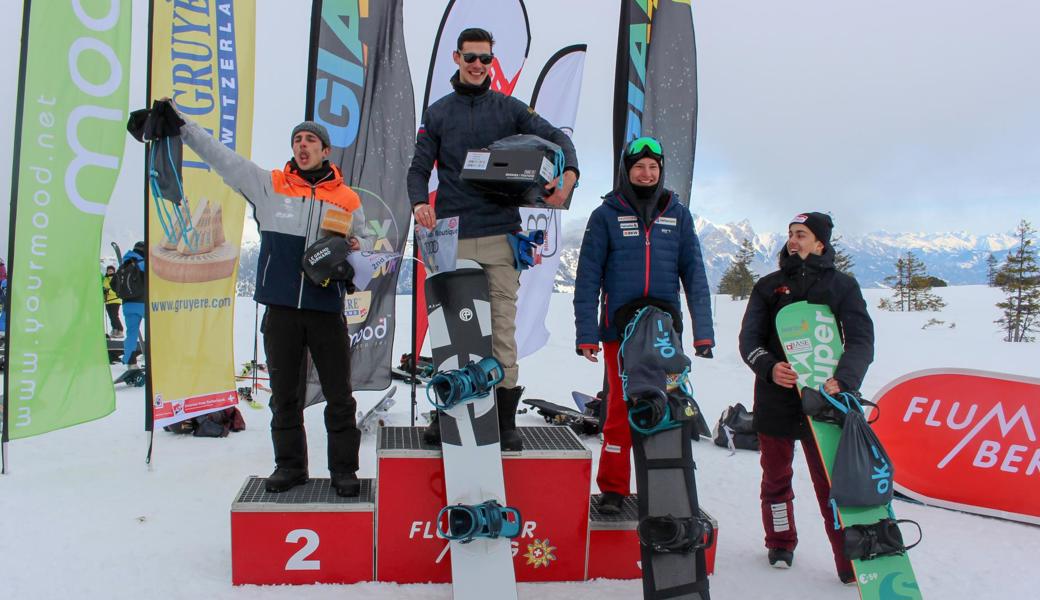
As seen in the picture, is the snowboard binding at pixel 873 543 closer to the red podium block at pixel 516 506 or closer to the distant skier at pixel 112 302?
the red podium block at pixel 516 506

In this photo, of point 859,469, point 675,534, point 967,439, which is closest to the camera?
point 675,534

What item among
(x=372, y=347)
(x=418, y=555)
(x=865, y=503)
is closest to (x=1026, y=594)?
(x=865, y=503)

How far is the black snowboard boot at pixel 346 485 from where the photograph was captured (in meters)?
2.87

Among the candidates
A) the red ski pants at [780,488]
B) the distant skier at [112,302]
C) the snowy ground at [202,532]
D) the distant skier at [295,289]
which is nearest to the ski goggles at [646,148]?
the distant skier at [295,289]

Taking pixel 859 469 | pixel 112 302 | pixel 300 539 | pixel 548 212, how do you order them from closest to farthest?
pixel 859 469, pixel 300 539, pixel 548 212, pixel 112 302

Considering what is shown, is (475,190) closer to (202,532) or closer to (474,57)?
(474,57)

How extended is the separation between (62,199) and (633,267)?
3.75m

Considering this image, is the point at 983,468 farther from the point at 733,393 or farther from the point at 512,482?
the point at 733,393

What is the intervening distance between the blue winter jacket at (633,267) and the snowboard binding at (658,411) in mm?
407

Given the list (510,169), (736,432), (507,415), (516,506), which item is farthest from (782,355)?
(736,432)

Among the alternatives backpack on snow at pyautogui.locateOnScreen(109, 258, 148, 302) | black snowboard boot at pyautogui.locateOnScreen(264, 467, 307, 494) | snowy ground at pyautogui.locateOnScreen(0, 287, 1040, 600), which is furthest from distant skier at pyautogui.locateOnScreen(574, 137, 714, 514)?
backpack on snow at pyautogui.locateOnScreen(109, 258, 148, 302)

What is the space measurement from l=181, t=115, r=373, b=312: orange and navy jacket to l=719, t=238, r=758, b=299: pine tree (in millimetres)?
28468

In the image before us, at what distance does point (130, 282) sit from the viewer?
8.38 m

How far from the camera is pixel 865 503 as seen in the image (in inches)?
103
